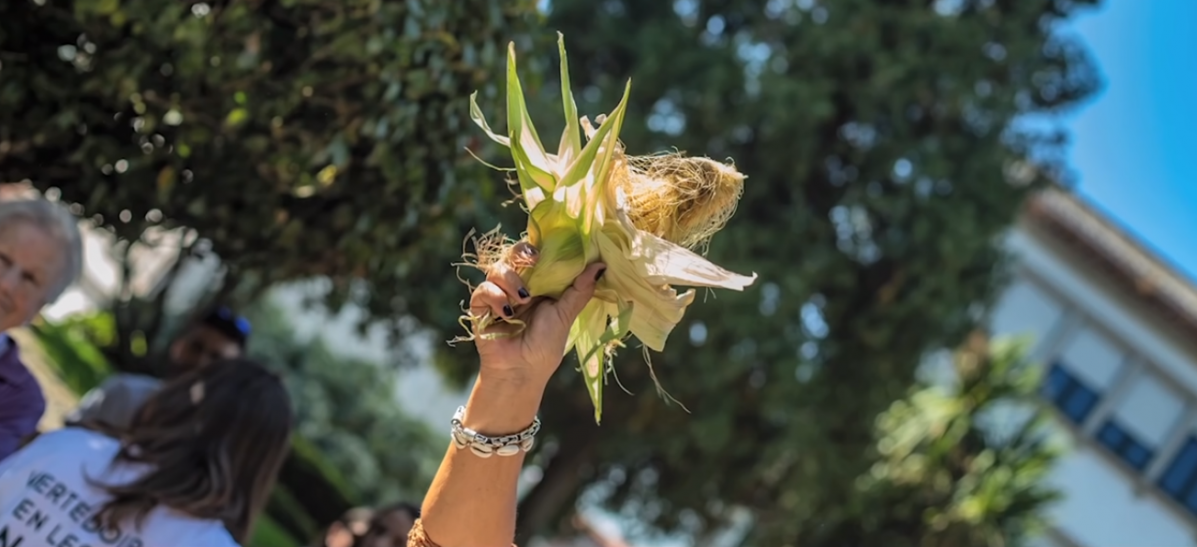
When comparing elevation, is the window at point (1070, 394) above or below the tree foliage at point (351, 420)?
above

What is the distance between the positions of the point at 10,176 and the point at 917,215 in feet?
23.7

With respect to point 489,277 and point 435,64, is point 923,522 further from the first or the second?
point 489,277

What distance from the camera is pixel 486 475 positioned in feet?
6.37

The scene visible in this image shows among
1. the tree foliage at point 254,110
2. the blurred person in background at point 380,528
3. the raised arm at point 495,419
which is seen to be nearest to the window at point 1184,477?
the blurred person in background at point 380,528

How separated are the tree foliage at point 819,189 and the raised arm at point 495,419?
21.9ft

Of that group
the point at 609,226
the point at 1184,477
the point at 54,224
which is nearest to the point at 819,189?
the point at 54,224

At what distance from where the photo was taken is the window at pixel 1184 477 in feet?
72.8

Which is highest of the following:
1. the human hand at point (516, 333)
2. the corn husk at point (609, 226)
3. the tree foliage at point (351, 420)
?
the corn husk at point (609, 226)

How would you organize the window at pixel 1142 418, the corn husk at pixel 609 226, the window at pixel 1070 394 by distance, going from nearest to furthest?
1. the corn husk at pixel 609 226
2. the window at pixel 1142 418
3. the window at pixel 1070 394

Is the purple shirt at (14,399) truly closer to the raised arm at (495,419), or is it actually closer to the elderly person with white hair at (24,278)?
the elderly person with white hair at (24,278)

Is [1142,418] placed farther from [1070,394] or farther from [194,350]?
[194,350]

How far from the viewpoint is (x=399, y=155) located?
3.76 metres

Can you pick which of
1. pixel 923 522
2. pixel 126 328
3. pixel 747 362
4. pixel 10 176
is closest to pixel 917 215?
pixel 747 362

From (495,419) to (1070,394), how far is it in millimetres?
23111
